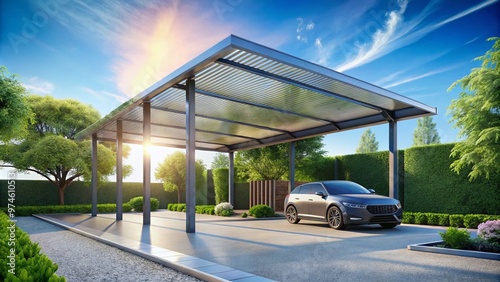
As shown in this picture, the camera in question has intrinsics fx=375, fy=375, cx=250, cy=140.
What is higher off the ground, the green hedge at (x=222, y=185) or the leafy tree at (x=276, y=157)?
the leafy tree at (x=276, y=157)

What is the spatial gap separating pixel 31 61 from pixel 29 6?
122 cm

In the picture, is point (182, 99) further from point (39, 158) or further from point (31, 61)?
point (39, 158)

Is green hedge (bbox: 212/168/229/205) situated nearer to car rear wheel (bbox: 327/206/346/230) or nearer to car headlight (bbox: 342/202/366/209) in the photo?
car rear wheel (bbox: 327/206/346/230)

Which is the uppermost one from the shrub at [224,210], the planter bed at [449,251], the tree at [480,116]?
the tree at [480,116]

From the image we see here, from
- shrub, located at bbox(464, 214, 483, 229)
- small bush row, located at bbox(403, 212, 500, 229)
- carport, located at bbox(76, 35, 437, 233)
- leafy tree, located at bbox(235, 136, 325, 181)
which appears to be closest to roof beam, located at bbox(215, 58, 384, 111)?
carport, located at bbox(76, 35, 437, 233)

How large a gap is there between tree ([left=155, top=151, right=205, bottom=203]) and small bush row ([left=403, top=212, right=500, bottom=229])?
16.5 metres

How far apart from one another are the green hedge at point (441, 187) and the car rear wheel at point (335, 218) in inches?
224

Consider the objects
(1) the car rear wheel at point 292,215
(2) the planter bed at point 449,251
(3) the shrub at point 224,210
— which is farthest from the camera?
(3) the shrub at point 224,210

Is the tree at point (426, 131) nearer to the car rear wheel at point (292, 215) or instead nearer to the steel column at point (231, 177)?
the steel column at point (231, 177)

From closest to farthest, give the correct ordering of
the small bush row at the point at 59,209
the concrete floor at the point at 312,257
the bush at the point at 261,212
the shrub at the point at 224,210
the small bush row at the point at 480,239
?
the concrete floor at the point at 312,257 < the small bush row at the point at 480,239 < the bush at the point at 261,212 < the shrub at the point at 224,210 < the small bush row at the point at 59,209

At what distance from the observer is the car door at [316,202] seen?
35.5 feet

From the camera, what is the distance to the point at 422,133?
44094 mm

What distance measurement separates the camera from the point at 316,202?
11.1 meters

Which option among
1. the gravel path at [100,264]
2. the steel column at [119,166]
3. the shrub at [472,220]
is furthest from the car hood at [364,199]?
the steel column at [119,166]
